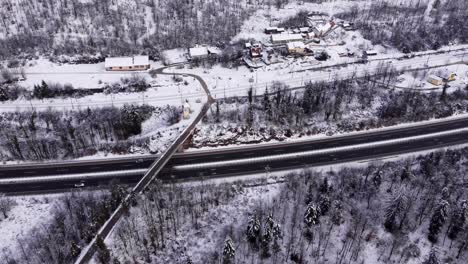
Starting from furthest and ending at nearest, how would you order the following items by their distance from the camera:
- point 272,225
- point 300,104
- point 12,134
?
1. point 300,104
2. point 12,134
3. point 272,225

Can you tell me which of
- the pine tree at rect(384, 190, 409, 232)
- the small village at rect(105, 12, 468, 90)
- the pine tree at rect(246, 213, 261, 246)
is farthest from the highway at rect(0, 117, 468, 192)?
the small village at rect(105, 12, 468, 90)

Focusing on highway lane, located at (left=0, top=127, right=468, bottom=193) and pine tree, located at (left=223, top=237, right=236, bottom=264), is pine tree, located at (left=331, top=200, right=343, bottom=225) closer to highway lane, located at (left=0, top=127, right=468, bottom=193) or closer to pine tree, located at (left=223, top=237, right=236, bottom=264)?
highway lane, located at (left=0, top=127, right=468, bottom=193)

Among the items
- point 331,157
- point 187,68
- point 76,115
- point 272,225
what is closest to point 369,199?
point 331,157

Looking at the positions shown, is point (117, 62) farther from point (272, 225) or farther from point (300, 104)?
point (272, 225)

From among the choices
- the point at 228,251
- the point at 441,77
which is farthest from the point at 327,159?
the point at 441,77

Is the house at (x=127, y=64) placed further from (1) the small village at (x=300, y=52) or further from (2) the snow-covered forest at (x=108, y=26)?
(2) the snow-covered forest at (x=108, y=26)

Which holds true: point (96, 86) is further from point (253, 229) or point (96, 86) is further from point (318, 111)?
point (253, 229)

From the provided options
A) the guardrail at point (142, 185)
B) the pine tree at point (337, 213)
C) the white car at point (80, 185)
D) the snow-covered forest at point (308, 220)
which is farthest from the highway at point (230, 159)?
the pine tree at point (337, 213)
